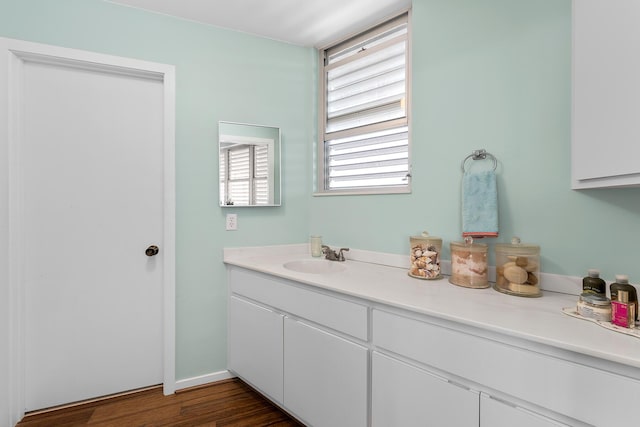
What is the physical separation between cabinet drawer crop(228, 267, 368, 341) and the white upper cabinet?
1.00 metres

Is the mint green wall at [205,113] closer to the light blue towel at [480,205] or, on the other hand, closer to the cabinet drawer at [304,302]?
the cabinet drawer at [304,302]

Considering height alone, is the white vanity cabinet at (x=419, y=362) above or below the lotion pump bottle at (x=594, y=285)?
below

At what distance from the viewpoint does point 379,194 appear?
2375 mm

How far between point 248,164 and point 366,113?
922 mm

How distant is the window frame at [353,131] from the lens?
2.24m

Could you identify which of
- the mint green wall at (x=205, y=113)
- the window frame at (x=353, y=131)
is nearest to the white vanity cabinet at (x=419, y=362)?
the mint green wall at (x=205, y=113)

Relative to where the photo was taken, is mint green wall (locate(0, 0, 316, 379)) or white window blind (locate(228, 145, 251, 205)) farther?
white window blind (locate(228, 145, 251, 205))

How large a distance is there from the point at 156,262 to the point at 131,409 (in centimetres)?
90

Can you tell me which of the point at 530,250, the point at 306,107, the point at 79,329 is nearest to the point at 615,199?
the point at 530,250

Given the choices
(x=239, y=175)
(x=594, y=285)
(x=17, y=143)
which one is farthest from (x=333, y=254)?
(x=17, y=143)

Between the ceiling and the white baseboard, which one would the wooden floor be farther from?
the ceiling

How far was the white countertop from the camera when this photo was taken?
98 centimetres

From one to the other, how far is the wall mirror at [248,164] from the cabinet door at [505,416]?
1.95 meters

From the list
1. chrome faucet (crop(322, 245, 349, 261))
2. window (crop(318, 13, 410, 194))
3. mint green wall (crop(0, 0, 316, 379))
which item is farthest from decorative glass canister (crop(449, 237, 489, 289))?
mint green wall (crop(0, 0, 316, 379))
